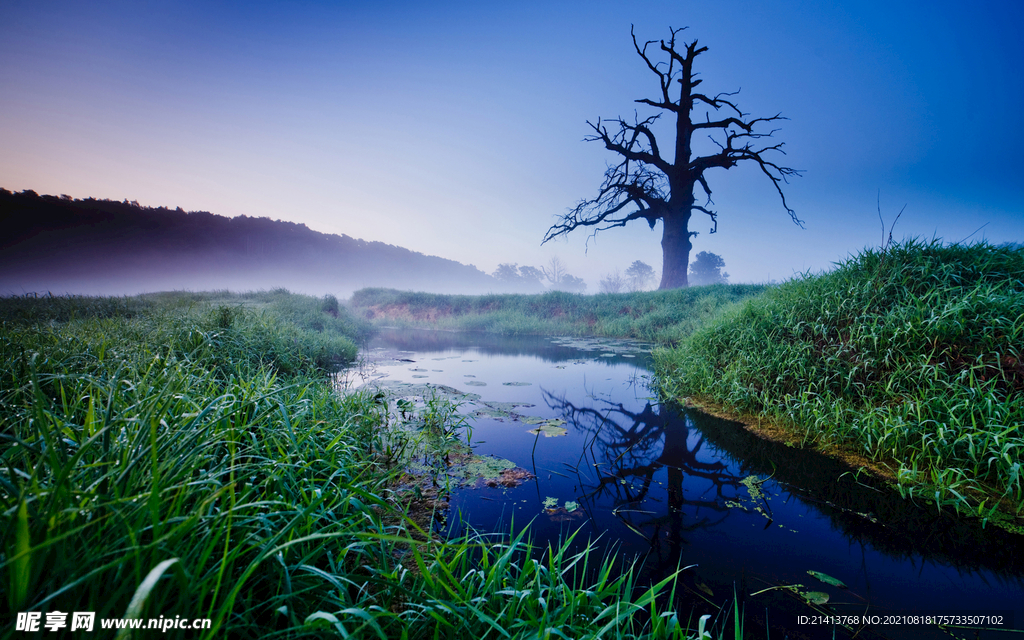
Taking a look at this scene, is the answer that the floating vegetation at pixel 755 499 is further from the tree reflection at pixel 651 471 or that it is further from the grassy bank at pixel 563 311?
the grassy bank at pixel 563 311

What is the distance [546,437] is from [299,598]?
302cm

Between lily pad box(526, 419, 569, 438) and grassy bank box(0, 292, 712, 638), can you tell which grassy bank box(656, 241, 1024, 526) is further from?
grassy bank box(0, 292, 712, 638)

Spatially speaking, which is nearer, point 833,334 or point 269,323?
point 833,334

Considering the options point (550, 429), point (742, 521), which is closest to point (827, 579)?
point (742, 521)

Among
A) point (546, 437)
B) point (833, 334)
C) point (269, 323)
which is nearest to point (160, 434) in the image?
point (546, 437)

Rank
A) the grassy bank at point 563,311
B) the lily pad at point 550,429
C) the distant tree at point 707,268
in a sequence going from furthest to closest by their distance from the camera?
the distant tree at point 707,268 < the grassy bank at point 563,311 < the lily pad at point 550,429

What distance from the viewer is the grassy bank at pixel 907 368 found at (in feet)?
9.14

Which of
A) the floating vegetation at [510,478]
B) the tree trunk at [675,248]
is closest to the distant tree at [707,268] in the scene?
the tree trunk at [675,248]

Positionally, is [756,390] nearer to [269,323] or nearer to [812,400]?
[812,400]

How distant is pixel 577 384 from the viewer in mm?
6535

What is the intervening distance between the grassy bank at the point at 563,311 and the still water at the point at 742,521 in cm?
600

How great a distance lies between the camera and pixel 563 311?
54.3 ft

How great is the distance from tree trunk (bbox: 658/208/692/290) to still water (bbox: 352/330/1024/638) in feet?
42.9

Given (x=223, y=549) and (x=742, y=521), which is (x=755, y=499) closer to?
(x=742, y=521)
